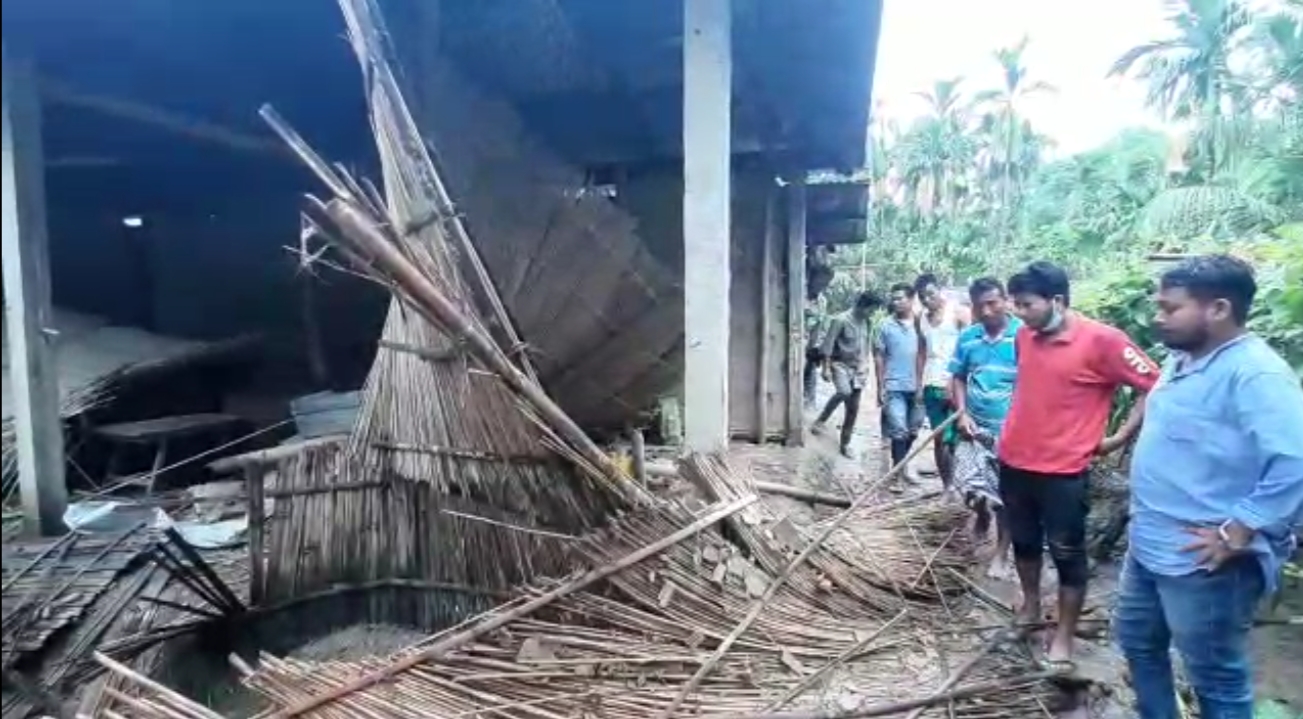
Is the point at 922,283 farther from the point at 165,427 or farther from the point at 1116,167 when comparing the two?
the point at 1116,167

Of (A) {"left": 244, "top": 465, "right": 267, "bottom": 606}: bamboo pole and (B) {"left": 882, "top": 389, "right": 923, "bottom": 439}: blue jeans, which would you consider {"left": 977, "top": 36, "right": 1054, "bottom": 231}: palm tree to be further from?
(A) {"left": 244, "top": 465, "right": 267, "bottom": 606}: bamboo pole

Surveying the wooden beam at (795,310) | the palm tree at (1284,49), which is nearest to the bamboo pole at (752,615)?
the wooden beam at (795,310)

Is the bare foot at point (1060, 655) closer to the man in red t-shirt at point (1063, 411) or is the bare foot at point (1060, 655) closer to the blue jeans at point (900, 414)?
the man in red t-shirt at point (1063, 411)

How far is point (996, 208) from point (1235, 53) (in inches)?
489

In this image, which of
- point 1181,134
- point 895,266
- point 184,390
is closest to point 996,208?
point 895,266

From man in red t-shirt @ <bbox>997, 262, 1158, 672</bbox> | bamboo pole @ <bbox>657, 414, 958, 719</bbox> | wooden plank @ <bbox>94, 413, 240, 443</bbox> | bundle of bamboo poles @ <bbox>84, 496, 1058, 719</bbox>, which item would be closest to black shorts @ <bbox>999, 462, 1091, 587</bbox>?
man in red t-shirt @ <bbox>997, 262, 1158, 672</bbox>

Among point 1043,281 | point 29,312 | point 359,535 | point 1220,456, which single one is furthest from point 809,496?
point 29,312

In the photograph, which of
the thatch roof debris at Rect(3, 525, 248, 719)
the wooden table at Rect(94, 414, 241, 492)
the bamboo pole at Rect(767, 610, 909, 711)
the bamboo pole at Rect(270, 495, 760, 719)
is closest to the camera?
the thatch roof debris at Rect(3, 525, 248, 719)

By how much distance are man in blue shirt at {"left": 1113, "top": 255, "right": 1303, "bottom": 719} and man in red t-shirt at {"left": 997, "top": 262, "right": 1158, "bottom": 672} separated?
0.64 meters

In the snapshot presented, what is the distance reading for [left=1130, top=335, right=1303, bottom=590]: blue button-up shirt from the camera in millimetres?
2117

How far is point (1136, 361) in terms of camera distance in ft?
9.78

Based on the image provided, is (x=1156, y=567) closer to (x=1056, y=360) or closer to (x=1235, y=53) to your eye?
(x=1056, y=360)

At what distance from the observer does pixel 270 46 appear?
4934 millimetres

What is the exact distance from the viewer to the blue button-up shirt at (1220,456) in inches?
83.4
